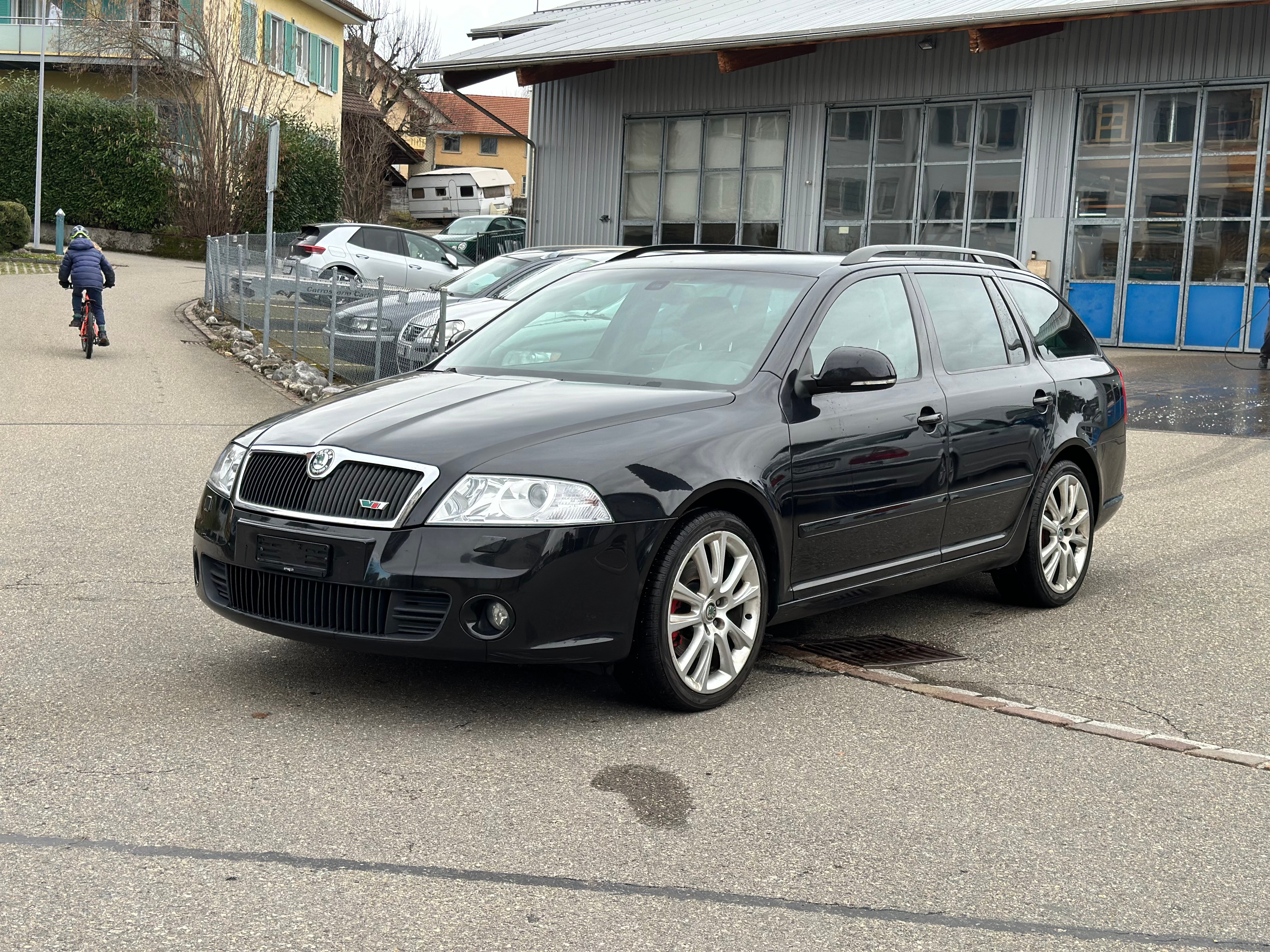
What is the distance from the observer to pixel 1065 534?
7.37 meters

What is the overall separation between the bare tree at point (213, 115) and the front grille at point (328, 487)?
33.7 metres

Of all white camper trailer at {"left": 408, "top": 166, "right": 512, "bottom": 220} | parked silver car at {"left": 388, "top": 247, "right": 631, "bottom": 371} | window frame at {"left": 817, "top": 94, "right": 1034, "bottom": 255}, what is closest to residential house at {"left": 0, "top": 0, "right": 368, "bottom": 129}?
white camper trailer at {"left": 408, "top": 166, "right": 512, "bottom": 220}

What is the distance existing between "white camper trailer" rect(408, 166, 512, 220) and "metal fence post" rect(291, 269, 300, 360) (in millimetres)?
45509

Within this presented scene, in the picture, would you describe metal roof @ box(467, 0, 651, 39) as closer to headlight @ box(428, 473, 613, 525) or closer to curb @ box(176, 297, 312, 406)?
curb @ box(176, 297, 312, 406)

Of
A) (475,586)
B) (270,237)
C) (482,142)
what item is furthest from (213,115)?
(482,142)

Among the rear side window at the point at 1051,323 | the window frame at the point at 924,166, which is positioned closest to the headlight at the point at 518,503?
the rear side window at the point at 1051,323

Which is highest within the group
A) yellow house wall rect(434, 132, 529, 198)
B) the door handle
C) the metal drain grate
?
yellow house wall rect(434, 132, 529, 198)

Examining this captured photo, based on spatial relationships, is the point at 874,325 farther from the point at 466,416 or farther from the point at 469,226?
the point at 469,226

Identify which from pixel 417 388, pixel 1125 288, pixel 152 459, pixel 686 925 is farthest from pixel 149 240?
pixel 686 925

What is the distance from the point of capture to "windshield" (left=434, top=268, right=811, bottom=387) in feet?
19.3

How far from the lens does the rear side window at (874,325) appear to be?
605 cm

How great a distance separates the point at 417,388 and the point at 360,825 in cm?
218

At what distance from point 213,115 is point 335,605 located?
115 feet

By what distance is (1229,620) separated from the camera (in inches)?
278
